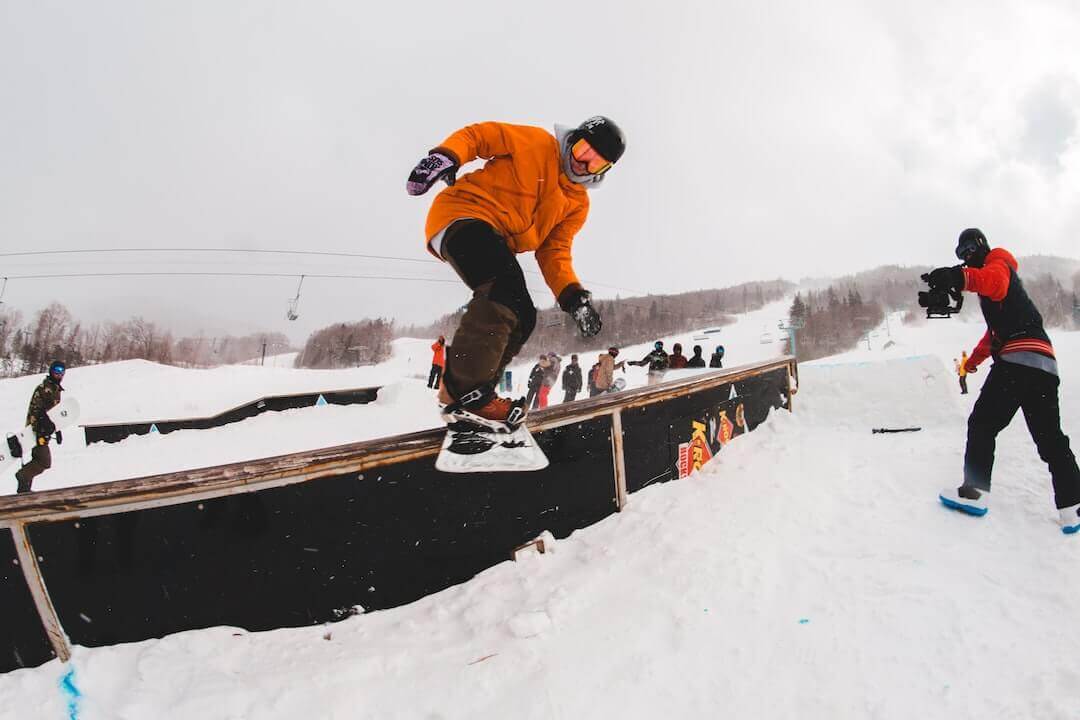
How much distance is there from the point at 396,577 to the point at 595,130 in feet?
6.34

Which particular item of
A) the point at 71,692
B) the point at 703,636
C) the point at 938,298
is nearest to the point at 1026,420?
the point at 938,298

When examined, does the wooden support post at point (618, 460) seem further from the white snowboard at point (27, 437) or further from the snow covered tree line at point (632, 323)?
the snow covered tree line at point (632, 323)

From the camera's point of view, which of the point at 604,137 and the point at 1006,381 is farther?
the point at 1006,381

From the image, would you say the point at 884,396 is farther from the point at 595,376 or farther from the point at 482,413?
the point at 595,376

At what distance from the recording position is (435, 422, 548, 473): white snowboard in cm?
170

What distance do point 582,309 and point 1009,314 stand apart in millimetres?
2370

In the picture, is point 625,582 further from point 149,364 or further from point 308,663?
point 149,364

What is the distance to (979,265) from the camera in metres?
2.60

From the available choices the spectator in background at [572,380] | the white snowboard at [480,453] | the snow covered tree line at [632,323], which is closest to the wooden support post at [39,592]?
the white snowboard at [480,453]

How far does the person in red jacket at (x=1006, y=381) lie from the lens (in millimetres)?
2285

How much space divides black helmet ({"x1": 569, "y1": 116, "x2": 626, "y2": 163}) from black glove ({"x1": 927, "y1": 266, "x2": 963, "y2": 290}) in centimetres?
183

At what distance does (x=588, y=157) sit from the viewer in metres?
1.89

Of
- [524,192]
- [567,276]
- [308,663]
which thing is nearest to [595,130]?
[524,192]

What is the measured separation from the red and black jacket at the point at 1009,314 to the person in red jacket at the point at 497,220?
84.7 inches
